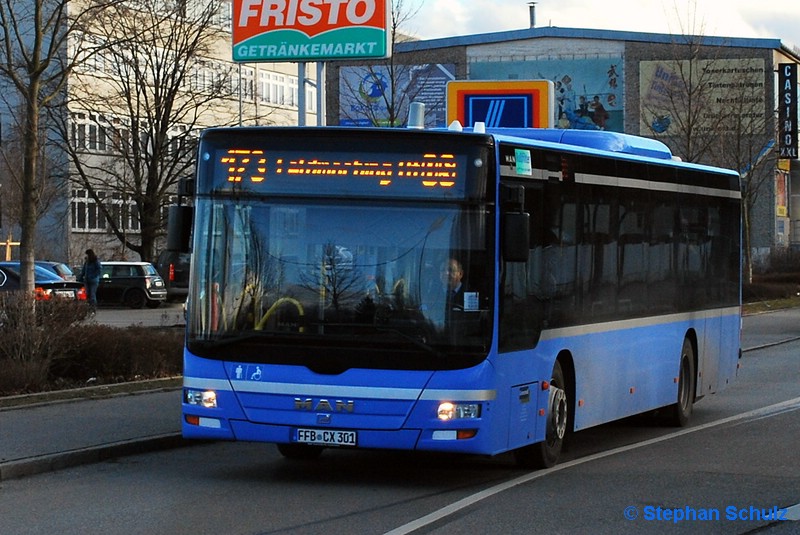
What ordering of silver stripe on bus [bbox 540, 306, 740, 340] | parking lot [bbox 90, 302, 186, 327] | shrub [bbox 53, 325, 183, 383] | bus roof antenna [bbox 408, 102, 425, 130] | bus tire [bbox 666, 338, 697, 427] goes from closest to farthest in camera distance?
silver stripe on bus [bbox 540, 306, 740, 340], bus roof antenna [bbox 408, 102, 425, 130], bus tire [bbox 666, 338, 697, 427], shrub [bbox 53, 325, 183, 383], parking lot [bbox 90, 302, 186, 327]

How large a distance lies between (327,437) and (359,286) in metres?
1.15

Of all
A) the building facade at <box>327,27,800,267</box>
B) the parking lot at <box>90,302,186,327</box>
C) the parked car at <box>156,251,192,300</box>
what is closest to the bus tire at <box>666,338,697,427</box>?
the parking lot at <box>90,302,186,327</box>

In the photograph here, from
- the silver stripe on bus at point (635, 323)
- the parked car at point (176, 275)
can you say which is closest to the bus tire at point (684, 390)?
the silver stripe on bus at point (635, 323)

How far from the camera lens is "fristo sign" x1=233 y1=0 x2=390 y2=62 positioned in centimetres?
2020

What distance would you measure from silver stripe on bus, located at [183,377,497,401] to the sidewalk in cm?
165

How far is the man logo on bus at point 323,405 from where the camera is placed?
10273 millimetres

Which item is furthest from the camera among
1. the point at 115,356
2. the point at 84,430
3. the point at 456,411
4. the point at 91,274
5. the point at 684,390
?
the point at 91,274

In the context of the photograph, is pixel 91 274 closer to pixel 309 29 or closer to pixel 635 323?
pixel 309 29

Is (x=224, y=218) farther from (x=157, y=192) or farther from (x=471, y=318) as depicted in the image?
(x=157, y=192)

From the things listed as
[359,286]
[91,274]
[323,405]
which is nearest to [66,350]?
[323,405]

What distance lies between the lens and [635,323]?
13375 mm

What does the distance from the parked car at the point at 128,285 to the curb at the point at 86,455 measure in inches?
1310

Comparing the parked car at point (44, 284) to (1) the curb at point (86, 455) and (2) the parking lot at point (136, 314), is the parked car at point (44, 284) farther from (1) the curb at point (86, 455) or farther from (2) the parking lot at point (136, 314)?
(1) the curb at point (86, 455)

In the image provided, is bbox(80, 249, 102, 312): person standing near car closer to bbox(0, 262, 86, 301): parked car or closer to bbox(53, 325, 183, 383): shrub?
bbox(0, 262, 86, 301): parked car
